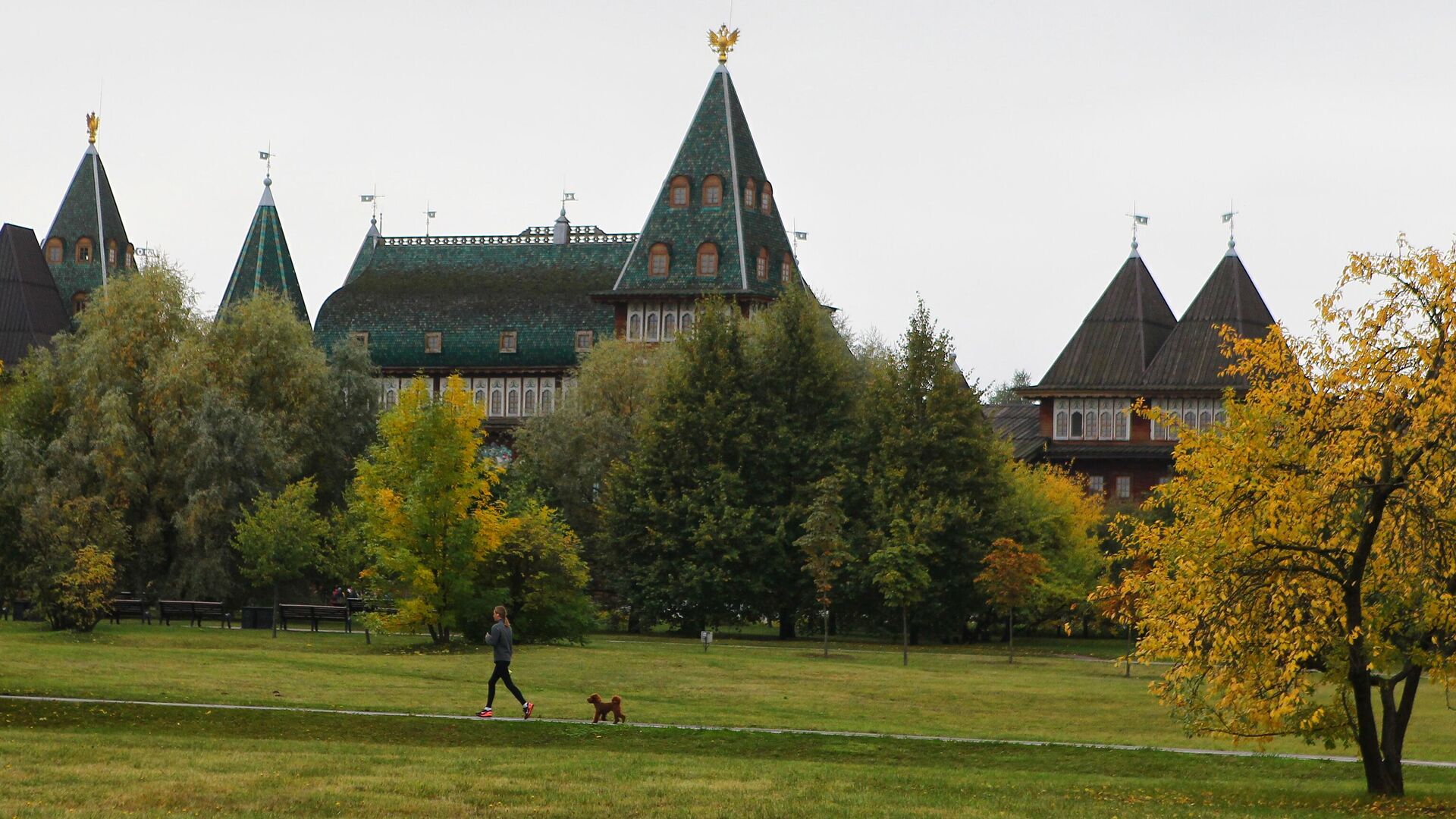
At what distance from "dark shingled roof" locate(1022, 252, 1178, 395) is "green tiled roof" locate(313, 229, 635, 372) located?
23055mm

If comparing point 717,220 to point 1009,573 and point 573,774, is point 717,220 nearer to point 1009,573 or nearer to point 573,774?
point 1009,573

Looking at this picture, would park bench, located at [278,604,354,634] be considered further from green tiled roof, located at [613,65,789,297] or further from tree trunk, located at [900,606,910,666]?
green tiled roof, located at [613,65,789,297]

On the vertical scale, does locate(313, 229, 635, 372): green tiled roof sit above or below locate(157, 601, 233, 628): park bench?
above

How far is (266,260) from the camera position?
93062 millimetres

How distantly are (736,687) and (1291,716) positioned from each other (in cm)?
1501

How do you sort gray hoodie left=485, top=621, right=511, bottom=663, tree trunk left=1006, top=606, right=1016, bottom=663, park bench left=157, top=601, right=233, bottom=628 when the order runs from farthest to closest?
tree trunk left=1006, top=606, right=1016, bottom=663 < park bench left=157, top=601, right=233, bottom=628 < gray hoodie left=485, top=621, right=511, bottom=663

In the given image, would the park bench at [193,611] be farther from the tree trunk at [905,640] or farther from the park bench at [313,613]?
the tree trunk at [905,640]

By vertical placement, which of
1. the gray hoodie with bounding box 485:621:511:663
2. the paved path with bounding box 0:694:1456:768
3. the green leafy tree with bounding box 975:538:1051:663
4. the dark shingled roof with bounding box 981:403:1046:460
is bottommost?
the paved path with bounding box 0:694:1456:768

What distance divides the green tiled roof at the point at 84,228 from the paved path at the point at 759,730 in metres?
72.3

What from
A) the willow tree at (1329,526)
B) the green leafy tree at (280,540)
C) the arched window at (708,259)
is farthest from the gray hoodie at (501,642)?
the arched window at (708,259)

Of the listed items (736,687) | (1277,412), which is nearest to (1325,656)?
(1277,412)

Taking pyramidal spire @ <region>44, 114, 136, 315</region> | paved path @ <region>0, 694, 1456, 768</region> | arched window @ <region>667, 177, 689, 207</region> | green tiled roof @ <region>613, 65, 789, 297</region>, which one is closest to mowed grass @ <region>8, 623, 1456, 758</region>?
paved path @ <region>0, 694, 1456, 768</region>

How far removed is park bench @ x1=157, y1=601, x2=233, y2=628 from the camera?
169ft

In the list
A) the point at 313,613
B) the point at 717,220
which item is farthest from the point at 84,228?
the point at 313,613
